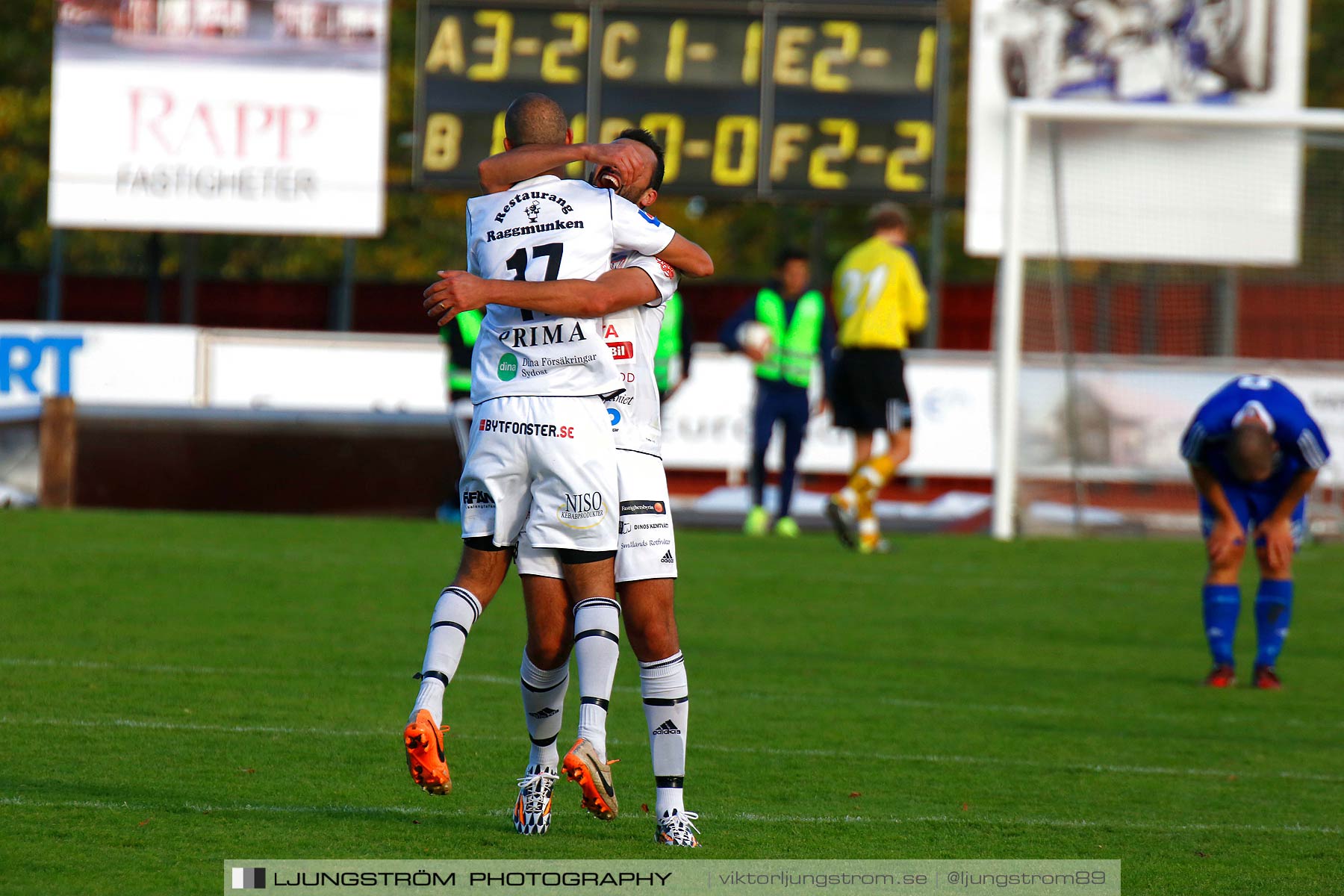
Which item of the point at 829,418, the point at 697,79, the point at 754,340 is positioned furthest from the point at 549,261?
the point at 829,418

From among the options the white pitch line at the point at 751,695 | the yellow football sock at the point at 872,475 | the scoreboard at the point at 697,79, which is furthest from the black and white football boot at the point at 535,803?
the scoreboard at the point at 697,79

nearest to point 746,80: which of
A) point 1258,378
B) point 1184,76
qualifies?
point 1184,76

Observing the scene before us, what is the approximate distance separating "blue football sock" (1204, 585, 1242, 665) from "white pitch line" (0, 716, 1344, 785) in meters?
2.07

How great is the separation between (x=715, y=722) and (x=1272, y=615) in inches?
122

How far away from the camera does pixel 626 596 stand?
514 centimetres

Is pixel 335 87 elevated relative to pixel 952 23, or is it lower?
lower

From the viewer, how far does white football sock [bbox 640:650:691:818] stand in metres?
5.03

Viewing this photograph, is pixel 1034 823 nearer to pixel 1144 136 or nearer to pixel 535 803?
pixel 535 803

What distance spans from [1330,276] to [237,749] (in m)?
15.7

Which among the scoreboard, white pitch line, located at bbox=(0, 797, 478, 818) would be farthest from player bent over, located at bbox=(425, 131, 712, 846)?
the scoreboard

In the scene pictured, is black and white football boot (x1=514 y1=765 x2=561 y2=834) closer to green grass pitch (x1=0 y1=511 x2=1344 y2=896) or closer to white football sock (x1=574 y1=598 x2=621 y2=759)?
green grass pitch (x1=0 y1=511 x2=1344 y2=896)

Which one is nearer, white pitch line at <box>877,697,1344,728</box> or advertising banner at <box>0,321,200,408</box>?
white pitch line at <box>877,697,1344,728</box>

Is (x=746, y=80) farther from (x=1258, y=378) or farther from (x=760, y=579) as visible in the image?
(x=1258, y=378)

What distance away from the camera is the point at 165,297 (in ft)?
97.2
